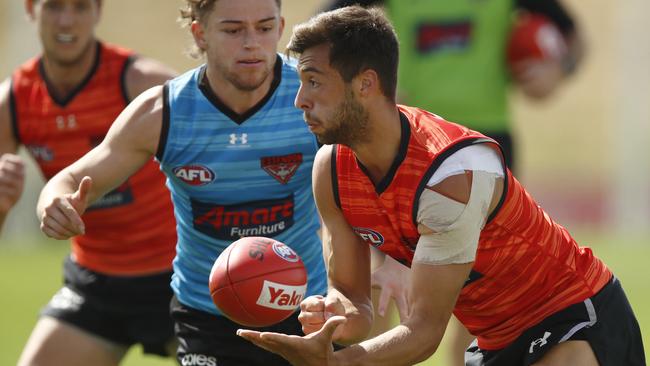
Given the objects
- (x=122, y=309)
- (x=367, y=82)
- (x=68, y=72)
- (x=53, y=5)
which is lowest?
(x=122, y=309)

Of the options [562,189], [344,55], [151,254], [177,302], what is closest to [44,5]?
[151,254]

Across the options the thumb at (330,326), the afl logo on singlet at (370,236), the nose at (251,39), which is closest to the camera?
the thumb at (330,326)

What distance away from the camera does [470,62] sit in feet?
27.9

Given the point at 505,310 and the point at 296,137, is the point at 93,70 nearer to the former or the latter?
the point at 296,137

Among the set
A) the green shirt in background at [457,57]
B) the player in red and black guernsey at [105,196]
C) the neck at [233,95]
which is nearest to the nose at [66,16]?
the player in red and black guernsey at [105,196]

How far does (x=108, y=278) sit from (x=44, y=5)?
1.53m

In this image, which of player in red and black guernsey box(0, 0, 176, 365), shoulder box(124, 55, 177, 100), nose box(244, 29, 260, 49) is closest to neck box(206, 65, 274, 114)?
nose box(244, 29, 260, 49)

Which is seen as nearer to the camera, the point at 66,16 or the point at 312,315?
the point at 312,315

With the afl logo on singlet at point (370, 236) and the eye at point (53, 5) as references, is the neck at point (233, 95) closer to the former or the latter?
the afl logo on singlet at point (370, 236)

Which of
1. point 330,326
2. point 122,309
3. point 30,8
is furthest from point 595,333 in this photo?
point 30,8

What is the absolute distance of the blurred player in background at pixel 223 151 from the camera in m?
5.51

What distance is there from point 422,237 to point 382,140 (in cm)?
39

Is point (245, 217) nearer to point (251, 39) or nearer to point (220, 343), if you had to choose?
point (220, 343)

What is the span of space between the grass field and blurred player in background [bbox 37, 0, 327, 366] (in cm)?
419
